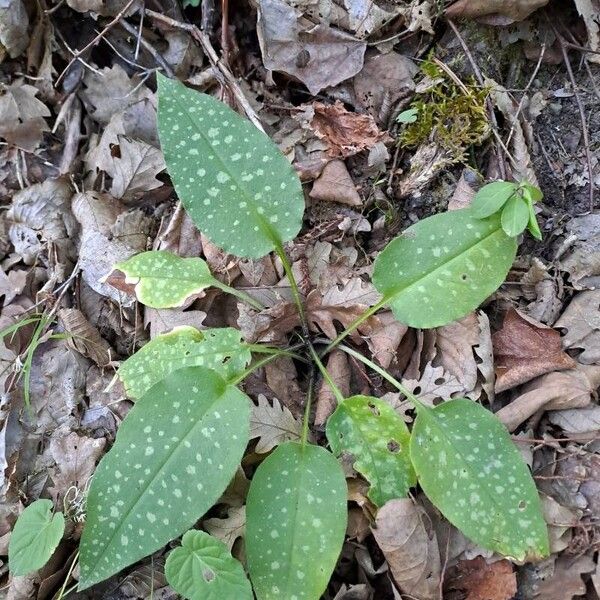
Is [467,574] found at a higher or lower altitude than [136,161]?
lower

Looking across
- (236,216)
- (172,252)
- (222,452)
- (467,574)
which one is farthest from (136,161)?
(467,574)

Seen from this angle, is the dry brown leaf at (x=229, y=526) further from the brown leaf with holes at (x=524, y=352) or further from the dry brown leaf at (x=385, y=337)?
the brown leaf with holes at (x=524, y=352)

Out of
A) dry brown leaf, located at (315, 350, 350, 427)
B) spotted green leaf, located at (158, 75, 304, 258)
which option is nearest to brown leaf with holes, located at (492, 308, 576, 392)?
dry brown leaf, located at (315, 350, 350, 427)

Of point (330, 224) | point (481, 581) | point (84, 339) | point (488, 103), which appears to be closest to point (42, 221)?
point (84, 339)

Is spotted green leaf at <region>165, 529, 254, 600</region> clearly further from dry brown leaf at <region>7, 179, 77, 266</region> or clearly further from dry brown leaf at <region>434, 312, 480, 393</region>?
dry brown leaf at <region>7, 179, 77, 266</region>

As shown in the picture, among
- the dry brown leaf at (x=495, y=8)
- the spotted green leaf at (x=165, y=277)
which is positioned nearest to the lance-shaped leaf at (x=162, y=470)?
the spotted green leaf at (x=165, y=277)

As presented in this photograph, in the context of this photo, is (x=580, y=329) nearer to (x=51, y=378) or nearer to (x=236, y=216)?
(x=236, y=216)
